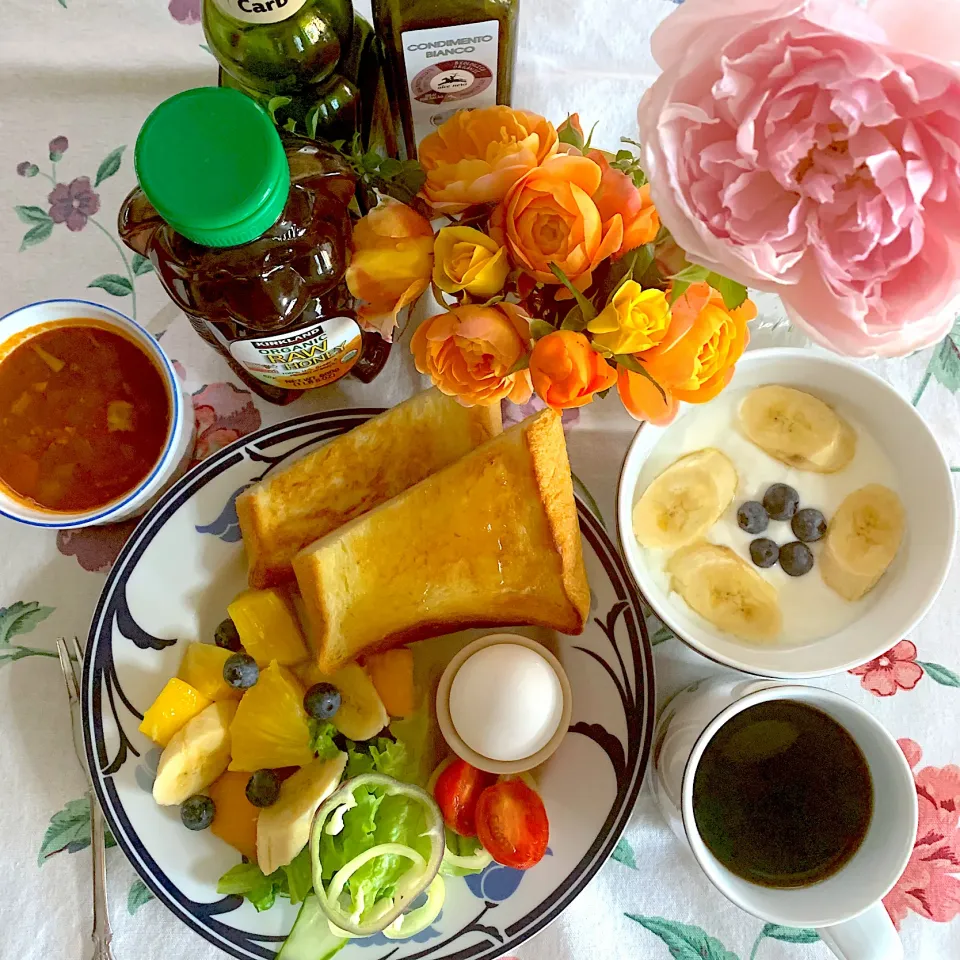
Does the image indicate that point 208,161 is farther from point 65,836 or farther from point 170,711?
point 65,836

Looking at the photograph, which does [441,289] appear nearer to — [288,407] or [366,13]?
[288,407]

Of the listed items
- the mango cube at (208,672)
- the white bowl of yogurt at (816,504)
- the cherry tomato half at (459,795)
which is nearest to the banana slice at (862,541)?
the white bowl of yogurt at (816,504)

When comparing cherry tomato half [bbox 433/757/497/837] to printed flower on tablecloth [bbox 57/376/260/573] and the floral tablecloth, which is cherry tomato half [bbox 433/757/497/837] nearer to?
the floral tablecloth

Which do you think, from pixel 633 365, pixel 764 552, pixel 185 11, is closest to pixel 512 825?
pixel 764 552

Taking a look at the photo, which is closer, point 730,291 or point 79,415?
point 730,291

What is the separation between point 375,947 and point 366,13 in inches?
39.8

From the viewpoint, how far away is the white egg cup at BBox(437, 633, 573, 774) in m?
0.83

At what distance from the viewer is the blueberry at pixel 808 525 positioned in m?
0.87

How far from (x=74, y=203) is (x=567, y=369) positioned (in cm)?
71

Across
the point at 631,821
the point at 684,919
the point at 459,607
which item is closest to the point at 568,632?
the point at 459,607

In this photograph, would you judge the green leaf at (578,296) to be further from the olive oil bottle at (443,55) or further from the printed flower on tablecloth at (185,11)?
the printed flower on tablecloth at (185,11)

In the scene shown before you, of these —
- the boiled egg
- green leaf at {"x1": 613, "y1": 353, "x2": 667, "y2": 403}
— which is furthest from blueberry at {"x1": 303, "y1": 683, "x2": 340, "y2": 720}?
green leaf at {"x1": 613, "y1": 353, "x2": 667, "y2": 403}

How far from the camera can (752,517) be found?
871 millimetres

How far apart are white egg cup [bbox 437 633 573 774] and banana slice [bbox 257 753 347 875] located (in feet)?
0.37
